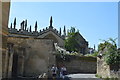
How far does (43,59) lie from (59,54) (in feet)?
10.5

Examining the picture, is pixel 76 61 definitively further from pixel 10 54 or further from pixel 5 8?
pixel 5 8

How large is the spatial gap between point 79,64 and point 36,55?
5.81 metres

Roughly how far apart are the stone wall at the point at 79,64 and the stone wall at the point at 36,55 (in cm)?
308

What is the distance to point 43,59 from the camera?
60.4ft

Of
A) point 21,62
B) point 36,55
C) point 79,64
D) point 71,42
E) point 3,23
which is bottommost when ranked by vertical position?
point 79,64

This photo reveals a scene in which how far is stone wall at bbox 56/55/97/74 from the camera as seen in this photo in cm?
2191

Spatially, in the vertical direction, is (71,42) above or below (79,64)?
above

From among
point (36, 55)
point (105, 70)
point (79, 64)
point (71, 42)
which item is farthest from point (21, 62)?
point (71, 42)

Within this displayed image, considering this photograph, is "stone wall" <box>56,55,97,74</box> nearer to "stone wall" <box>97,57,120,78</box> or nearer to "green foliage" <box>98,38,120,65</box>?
"stone wall" <box>97,57,120,78</box>

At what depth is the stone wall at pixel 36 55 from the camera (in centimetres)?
1794

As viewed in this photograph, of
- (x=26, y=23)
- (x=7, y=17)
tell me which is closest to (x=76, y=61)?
(x=7, y=17)

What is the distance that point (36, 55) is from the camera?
18.4 metres

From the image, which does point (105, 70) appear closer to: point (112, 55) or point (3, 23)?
point (112, 55)

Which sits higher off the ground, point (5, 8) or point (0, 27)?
point (5, 8)
